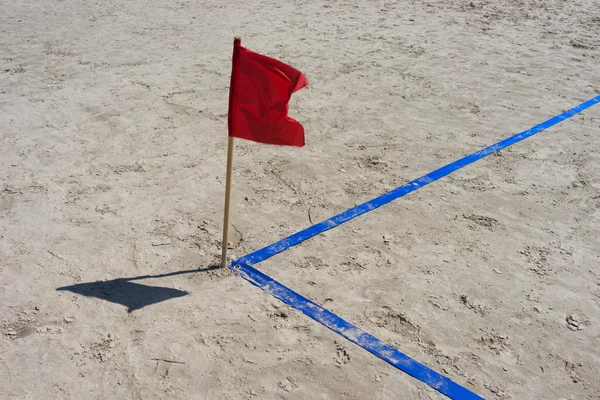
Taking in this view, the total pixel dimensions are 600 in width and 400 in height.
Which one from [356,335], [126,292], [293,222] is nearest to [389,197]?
[293,222]

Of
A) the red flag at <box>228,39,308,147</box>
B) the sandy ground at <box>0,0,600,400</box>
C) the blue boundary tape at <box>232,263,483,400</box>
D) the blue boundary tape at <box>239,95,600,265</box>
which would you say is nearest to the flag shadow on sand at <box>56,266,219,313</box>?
the sandy ground at <box>0,0,600,400</box>

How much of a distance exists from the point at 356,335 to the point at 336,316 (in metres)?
0.20

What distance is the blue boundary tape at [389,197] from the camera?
4324 millimetres

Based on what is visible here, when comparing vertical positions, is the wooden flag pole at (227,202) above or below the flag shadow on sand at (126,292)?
above

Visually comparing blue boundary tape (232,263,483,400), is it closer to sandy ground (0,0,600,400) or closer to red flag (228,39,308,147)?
sandy ground (0,0,600,400)

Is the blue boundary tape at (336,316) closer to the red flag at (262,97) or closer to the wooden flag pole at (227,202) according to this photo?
the wooden flag pole at (227,202)

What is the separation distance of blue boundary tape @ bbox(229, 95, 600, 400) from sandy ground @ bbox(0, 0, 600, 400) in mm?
62

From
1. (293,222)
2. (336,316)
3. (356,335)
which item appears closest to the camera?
(356,335)

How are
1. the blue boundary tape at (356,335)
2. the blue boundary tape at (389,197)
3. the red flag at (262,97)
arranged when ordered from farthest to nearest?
the blue boundary tape at (389,197) → the red flag at (262,97) → the blue boundary tape at (356,335)

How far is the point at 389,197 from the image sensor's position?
5.10 m

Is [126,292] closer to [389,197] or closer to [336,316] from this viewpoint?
[336,316]

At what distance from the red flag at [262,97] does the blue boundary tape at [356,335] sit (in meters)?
0.89

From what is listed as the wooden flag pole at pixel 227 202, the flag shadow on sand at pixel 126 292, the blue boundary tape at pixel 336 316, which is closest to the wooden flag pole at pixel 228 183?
the wooden flag pole at pixel 227 202

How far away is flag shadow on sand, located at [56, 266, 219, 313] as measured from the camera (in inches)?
149
